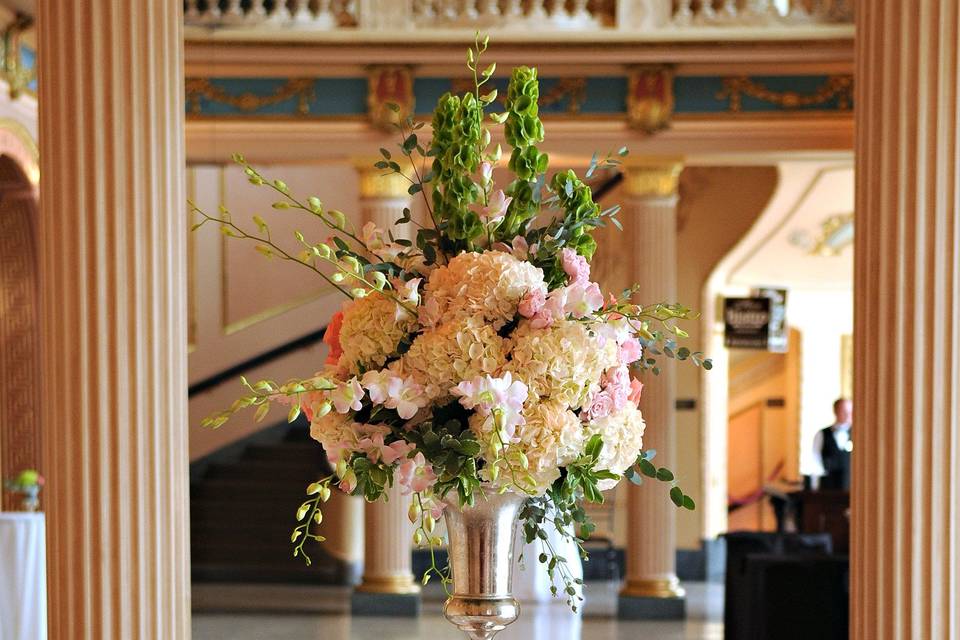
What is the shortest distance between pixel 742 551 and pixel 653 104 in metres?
3.99

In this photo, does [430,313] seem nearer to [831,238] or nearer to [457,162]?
[457,162]

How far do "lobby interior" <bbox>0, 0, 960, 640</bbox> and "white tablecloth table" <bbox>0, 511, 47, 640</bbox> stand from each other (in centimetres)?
2

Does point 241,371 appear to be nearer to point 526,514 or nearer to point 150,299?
point 150,299

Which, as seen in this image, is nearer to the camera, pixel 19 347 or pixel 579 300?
pixel 579 300

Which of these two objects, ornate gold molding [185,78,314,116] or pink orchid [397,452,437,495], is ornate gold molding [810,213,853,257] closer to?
ornate gold molding [185,78,314,116]

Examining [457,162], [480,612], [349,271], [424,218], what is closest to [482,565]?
[480,612]

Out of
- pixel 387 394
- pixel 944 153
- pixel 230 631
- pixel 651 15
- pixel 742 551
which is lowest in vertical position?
pixel 230 631

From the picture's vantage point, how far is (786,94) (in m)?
10.1

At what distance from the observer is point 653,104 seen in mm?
10156

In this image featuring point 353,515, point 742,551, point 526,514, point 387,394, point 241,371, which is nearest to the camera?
point 387,394

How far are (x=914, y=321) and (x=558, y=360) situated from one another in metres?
1.44

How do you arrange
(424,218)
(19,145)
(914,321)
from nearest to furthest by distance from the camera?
(914,321) → (424,218) → (19,145)

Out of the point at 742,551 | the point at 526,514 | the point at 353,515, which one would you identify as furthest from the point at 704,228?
the point at 526,514

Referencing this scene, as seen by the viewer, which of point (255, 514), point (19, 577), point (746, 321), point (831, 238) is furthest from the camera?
point (746, 321)
